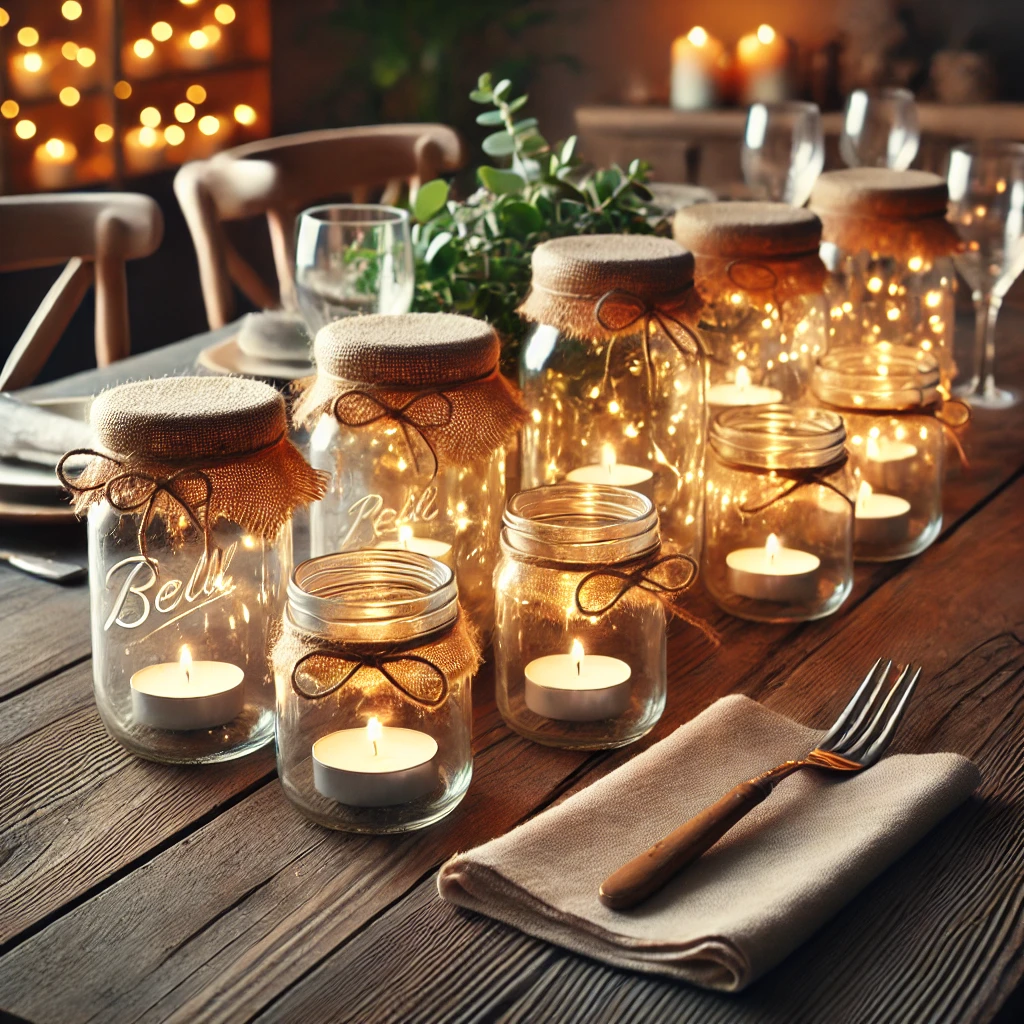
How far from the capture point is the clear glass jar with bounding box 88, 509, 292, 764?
2.70 ft

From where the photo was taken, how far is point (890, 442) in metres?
1.22

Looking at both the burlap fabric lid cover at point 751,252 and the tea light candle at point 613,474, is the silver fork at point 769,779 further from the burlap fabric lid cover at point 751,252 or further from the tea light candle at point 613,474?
the burlap fabric lid cover at point 751,252

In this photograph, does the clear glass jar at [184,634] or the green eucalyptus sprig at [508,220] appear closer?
the clear glass jar at [184,634]

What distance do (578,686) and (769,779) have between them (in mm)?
150

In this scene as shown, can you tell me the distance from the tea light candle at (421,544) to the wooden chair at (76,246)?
34.7 inches

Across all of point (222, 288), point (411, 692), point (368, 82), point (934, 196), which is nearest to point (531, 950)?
point (411, 692)

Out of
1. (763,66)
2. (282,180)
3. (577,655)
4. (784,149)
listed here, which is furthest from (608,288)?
(763,66)

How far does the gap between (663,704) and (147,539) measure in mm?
329

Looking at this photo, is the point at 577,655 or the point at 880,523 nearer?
the point at 577,655

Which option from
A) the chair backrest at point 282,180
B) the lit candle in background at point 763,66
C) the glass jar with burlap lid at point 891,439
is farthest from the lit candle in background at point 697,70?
the glass jar with burlap lid at point 891,439

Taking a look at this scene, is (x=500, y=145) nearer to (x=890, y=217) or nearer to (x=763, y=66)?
(x=890, y=217)

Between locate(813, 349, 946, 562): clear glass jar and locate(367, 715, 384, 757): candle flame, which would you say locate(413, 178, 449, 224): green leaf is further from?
locate(367, 715, 384, 757): candle flame

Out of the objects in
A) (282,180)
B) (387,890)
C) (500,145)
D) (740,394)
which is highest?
(500,145)

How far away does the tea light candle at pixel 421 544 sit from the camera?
951 mm
